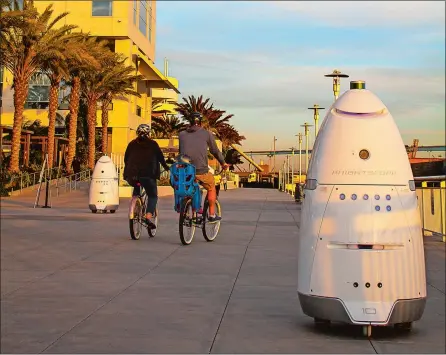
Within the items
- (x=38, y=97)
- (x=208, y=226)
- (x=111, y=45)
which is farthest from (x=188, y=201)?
(x=38, y=97)

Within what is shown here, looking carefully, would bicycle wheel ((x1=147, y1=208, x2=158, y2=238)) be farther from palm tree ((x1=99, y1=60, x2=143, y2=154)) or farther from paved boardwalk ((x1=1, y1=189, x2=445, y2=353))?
palm tree ((x1=99, y1=60, x2=143, y2=154))

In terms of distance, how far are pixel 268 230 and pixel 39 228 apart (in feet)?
14.9

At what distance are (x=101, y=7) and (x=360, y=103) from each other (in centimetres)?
5051

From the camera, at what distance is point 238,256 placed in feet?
28.3

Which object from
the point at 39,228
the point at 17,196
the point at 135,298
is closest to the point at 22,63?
the point at 17,196

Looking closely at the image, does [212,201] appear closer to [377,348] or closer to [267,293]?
[267,293]

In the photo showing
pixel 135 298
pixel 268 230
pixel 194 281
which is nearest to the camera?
pixel 135 298

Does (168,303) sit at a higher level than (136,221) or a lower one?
lower

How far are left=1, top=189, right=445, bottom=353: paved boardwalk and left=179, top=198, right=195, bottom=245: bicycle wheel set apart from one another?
0.28 metres

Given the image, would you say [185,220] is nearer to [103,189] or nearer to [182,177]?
[182,177]

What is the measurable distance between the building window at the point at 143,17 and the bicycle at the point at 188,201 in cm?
4980

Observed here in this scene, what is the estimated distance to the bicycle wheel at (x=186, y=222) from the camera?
9430 millimetres

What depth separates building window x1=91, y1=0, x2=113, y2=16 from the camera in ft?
170

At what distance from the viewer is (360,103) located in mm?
4559
